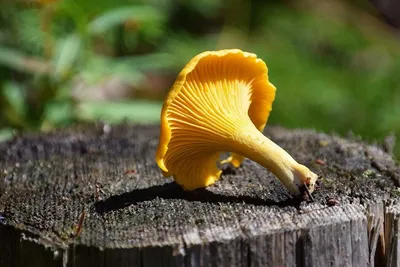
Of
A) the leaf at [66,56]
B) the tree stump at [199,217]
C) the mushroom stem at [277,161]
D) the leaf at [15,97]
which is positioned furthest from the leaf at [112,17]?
the mushroom stem at [277,161]

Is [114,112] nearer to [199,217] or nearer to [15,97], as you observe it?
[15,97]

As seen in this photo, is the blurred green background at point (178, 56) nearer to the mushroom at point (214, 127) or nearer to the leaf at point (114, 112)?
the leaf at point (114, 112)

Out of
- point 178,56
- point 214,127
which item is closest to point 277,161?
point 214,127

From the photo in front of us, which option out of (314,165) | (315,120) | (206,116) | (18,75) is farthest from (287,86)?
(206,116)

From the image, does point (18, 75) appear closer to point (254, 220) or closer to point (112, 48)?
point (112, 48)

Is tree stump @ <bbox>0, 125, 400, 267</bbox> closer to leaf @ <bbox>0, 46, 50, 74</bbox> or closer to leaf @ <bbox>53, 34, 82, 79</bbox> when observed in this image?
leaf @ <bbox>53, 34, 82, 79</bbox>

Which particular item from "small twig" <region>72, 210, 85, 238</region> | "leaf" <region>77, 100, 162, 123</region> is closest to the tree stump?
"small twig" <region>72, 210, 85, 238</region>
